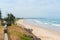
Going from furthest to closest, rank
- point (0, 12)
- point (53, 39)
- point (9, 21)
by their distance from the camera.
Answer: point (0, 12)
point (9, 21)
point (53, 39)

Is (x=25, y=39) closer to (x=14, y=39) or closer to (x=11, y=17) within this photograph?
(x=14, y=39)

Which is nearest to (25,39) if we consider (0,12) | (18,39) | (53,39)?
(18,39)

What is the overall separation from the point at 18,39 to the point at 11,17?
913 inches

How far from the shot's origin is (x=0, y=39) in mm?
13141

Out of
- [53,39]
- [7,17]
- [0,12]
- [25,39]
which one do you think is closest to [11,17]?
[7,17]

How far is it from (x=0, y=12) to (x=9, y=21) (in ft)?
20.4

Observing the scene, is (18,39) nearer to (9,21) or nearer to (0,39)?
(0,39)

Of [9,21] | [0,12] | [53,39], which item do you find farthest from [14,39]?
[0,12]

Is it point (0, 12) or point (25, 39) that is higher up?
point (0, 12)

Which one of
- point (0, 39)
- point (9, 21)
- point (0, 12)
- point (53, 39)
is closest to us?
point (0, 39)

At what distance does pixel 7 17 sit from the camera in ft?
120

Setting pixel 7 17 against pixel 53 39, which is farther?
pixel 7 17

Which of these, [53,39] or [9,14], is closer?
[53,39]

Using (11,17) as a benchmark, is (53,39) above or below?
below
